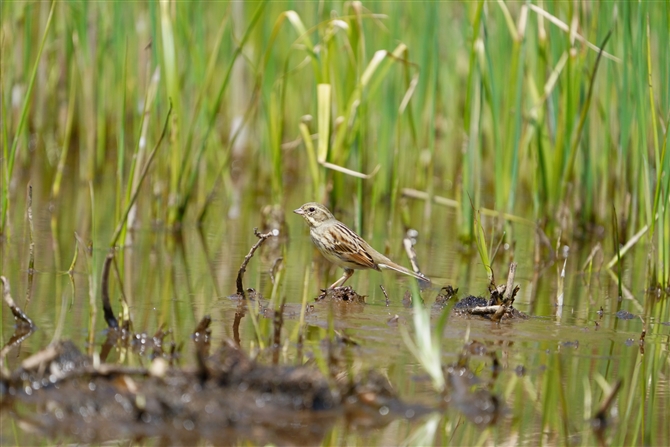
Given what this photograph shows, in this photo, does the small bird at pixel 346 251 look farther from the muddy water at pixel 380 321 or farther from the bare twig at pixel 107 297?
the bare twig at pixel 107 297

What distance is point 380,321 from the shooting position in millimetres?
6016

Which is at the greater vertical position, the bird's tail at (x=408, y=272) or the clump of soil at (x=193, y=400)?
the bird's tail at (x=408, y=272)

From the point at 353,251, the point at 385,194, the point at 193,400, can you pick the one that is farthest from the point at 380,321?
the point at 385,194

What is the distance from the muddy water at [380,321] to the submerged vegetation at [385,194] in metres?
0.03

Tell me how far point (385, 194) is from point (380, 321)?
526 centimetres

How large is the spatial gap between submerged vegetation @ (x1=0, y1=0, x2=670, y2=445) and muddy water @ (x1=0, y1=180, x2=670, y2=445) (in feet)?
0.09

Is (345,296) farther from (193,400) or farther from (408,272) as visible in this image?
(193,400)

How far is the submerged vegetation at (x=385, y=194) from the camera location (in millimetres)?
5082

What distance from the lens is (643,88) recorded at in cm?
707

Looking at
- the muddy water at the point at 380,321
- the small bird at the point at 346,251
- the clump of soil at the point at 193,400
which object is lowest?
the clump of soil at the point at 193,400

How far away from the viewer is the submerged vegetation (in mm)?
5082

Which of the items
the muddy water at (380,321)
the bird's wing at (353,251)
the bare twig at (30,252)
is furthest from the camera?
the bird's wing at (353,251)

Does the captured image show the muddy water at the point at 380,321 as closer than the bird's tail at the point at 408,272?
Yes

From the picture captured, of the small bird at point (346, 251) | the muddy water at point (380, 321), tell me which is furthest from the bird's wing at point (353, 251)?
the muddy water at point (380, 321)
